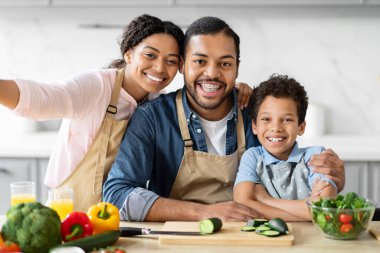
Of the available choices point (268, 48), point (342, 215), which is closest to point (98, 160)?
point (342, 215)

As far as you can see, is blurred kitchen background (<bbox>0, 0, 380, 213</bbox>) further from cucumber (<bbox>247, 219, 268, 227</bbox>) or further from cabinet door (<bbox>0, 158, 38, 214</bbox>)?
cucumber (<bbox>247, 219, 268, 227</bbox>)

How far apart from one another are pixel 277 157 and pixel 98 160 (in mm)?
652

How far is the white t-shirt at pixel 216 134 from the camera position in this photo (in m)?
2.10

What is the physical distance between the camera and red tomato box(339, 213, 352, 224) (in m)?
1.52

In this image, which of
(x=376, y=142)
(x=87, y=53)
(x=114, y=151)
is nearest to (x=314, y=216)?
(x=114, y=151)

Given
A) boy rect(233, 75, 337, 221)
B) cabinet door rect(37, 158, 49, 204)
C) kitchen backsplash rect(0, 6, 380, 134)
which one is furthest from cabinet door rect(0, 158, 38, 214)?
boy rect(233, 75, 337, 221)

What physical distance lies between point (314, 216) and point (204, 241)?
308 mm

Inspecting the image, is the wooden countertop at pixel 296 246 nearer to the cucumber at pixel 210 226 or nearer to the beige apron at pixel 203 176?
the cucumber at pixel 210 226

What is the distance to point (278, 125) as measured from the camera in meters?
2.01

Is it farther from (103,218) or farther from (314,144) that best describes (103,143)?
(314,144)

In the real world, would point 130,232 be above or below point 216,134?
below

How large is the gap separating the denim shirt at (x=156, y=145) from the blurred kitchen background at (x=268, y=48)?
1.56m

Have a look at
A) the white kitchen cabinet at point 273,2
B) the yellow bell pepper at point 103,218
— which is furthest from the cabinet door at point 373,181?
the yellow bell pepper at point 103,218

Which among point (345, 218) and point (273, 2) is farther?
point (273, 2)
